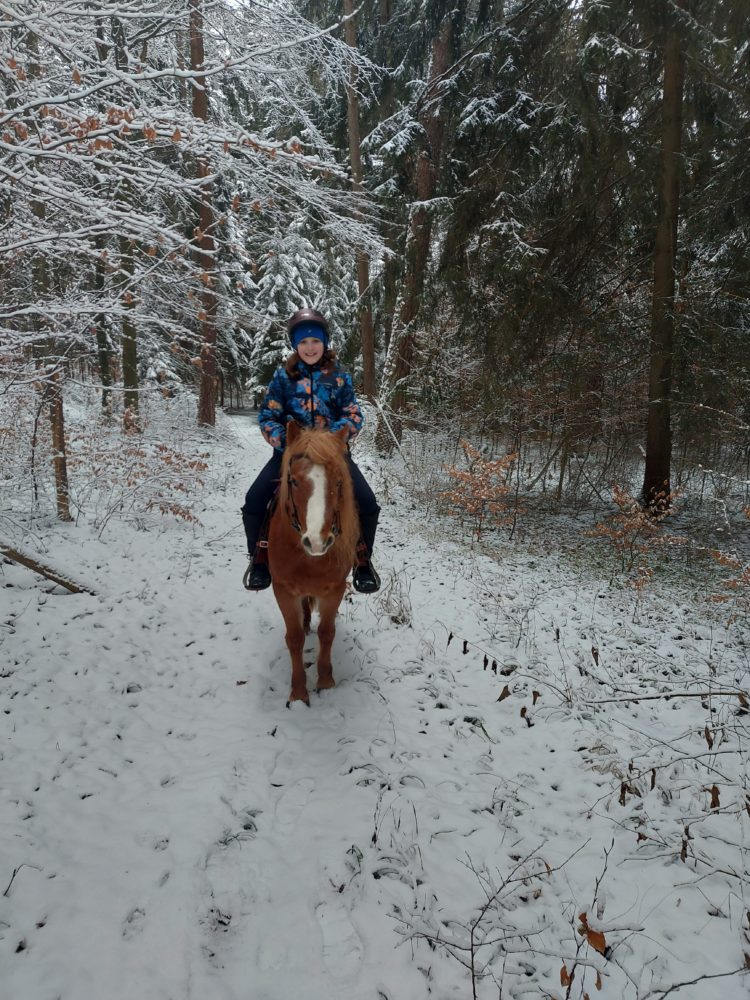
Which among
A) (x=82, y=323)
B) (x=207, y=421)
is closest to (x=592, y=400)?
(x=82, y=323)

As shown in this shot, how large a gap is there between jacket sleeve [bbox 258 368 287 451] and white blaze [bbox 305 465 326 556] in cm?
86

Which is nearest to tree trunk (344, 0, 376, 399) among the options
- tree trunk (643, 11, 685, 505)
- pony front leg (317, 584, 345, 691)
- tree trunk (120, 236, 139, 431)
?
tree trunk (120, 236, 139, 431)

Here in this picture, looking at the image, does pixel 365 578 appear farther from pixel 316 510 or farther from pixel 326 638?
pixel 316 510

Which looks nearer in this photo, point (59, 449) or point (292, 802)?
point (292, 802)

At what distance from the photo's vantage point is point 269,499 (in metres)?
4.25

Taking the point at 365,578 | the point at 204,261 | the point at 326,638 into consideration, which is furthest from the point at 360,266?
the point at 326,638

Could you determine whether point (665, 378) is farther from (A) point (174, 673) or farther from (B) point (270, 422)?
(A) point (174, 673)

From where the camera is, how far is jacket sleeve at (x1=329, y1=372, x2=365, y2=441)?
13.5 feet

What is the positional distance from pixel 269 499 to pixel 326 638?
1345mm

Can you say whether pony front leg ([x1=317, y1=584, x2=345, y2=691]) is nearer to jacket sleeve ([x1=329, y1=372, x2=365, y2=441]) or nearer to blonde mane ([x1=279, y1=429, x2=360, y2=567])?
blonde mane ([x1=279, y1=429, x2=360, y2=567])

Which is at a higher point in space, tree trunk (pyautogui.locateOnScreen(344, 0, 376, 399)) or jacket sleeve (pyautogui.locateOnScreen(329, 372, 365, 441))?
tree trunk (pyautogui.locateOnScreen(344, 0, 376, 399))

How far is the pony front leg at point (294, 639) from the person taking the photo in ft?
13.3

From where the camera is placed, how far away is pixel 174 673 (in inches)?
174

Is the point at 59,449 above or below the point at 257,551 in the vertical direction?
above
